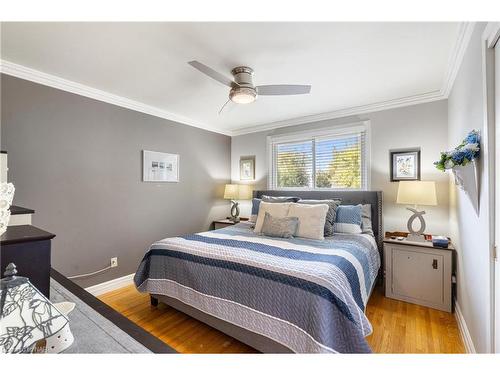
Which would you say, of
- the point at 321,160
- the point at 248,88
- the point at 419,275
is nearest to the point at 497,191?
the point at 419,275

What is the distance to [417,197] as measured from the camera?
2.57 m

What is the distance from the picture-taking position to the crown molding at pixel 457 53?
64.1 inches

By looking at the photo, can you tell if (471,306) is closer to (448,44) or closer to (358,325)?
(358,325)

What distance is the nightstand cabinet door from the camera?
7.76 feet

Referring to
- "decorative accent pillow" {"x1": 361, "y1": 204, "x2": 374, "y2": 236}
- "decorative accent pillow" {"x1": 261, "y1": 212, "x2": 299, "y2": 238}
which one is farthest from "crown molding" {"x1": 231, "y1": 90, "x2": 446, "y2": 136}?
"decorative accent pillow" {"x1": 261, "y1": 212, "x2": 299, "y2": 238}

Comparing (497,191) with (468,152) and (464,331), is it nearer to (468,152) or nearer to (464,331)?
(468,152)

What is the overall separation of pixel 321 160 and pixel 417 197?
1.44 metres

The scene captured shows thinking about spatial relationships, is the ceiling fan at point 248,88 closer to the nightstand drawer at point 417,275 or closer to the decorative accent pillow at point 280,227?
the decorative accent pillow at point 280,227

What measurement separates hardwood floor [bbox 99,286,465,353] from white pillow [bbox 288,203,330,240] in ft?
3.08

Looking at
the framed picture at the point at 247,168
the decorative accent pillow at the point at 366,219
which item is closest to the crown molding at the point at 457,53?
the decorative accent pillow at the point at 366,219

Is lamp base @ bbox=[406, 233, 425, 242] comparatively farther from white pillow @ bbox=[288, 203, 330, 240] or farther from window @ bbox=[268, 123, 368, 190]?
white pillow @ bbox=[288, 203, 330, 240]

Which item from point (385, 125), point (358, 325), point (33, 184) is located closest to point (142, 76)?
point (33, 184)

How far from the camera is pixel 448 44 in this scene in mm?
1862
